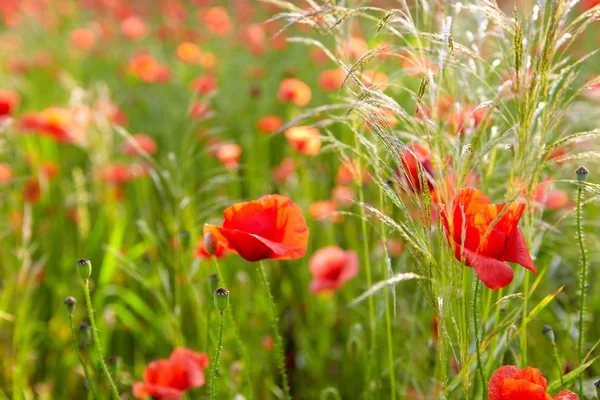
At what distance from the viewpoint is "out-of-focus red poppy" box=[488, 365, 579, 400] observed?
2.82 ft

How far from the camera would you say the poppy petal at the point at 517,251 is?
0.93m

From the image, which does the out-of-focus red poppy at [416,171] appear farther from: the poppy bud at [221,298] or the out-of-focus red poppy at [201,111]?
the out-of-focus red poppy at [201,111]

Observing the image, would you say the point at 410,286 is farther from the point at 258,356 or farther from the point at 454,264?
the point at 454,264

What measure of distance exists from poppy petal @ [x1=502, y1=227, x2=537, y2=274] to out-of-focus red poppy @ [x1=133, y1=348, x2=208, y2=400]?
0.60 meters

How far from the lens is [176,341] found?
1599 mm

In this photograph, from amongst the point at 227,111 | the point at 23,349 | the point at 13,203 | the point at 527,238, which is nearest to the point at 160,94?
the point at 227,111

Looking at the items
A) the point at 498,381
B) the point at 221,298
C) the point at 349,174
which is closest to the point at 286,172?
the point at 349,174

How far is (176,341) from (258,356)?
32 centimetres

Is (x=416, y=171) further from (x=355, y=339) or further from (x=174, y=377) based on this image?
(x=174, y=377)

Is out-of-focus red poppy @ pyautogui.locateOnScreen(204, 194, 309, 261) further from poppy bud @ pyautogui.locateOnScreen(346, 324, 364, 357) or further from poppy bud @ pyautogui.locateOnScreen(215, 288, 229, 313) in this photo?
poppy bud @ pyautogui.locateOnScreen(346, 324, 364, 357)

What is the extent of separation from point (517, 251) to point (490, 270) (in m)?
0.10

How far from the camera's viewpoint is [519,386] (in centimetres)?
88

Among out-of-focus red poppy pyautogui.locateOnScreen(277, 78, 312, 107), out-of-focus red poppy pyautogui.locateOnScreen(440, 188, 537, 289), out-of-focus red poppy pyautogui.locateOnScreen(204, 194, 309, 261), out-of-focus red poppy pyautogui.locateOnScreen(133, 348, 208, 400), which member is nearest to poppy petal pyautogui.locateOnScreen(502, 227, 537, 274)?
out-of-focus red poppy pyautogui.locateOnScreen(440, 188, 537, 289)

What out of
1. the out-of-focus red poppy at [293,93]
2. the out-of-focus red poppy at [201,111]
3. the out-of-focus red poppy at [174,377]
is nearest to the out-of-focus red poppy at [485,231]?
the out-of-focus red poppy at [174,377]
